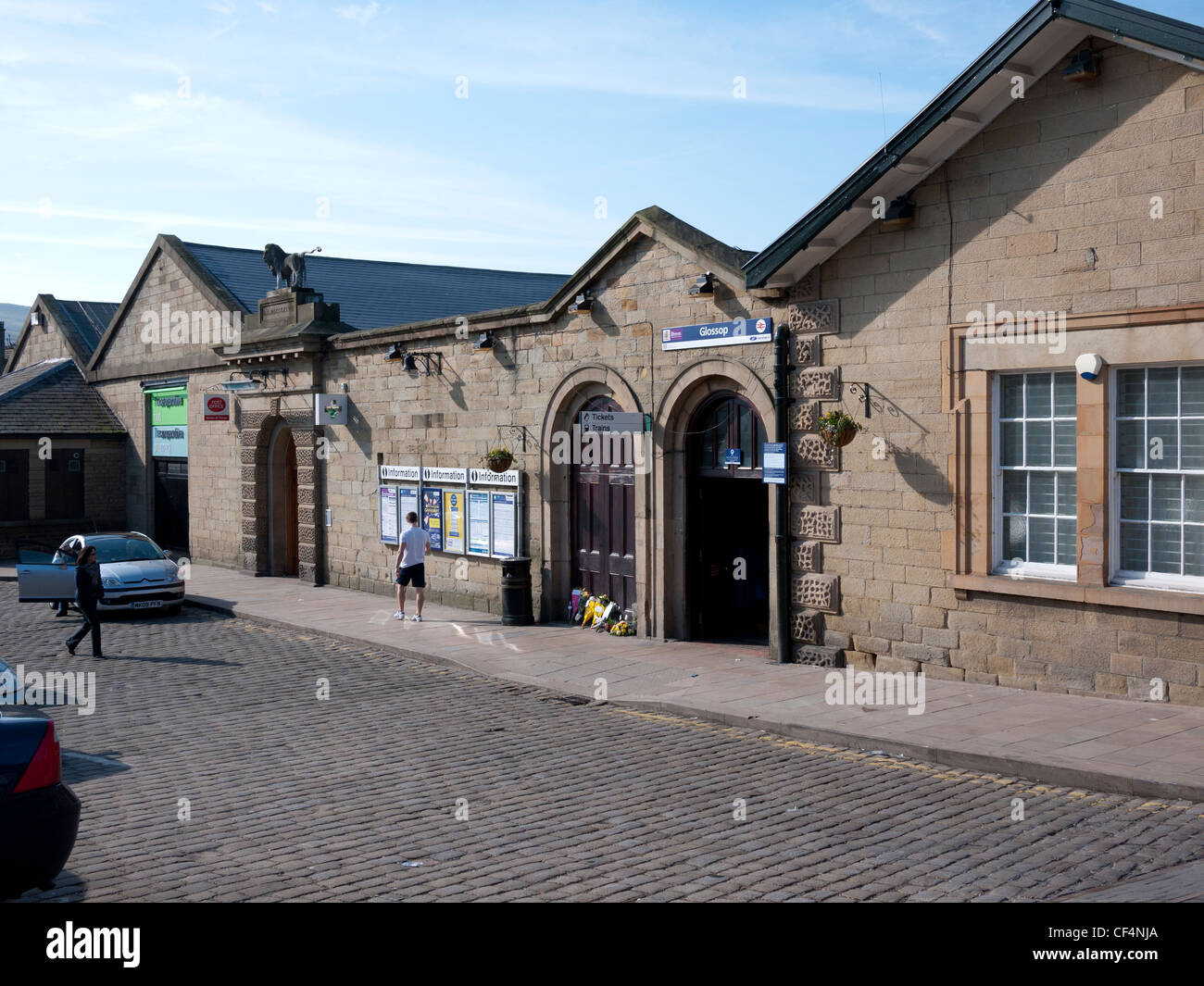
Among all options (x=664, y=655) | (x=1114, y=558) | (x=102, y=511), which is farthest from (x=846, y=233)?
(x=102, y=511)

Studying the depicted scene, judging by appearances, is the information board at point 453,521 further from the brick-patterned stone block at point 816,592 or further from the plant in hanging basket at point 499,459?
the brick-patterned stone block at point 816,592

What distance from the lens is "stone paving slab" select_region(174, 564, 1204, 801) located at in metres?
8.70

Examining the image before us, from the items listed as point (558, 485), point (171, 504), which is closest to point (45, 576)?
point (558, 485)

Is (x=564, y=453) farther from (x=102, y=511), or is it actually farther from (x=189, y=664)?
(x=102, y=511)

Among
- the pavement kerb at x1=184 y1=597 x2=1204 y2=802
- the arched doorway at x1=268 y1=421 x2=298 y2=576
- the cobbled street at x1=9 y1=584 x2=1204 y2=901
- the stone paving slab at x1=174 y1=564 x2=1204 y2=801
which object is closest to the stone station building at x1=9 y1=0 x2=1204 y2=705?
the stone paving slab at x1=174 y1=564 x2=1204 y2=801

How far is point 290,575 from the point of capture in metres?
25.0

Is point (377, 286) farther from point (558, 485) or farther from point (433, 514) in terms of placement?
point (558, 485)

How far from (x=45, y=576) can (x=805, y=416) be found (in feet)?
45.6

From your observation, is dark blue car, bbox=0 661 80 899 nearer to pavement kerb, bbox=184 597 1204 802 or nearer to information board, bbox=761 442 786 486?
pavement kerb, bbox=184 597 1204 802

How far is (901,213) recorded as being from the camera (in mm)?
12102

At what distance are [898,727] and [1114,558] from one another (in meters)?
2.78

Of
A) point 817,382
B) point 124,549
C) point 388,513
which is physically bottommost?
point 124,549

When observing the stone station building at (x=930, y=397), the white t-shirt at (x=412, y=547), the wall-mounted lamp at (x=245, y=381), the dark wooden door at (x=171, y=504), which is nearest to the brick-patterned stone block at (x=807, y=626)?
the stone station building at (x=930, y=397)

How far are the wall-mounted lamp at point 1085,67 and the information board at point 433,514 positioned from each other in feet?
38.7
